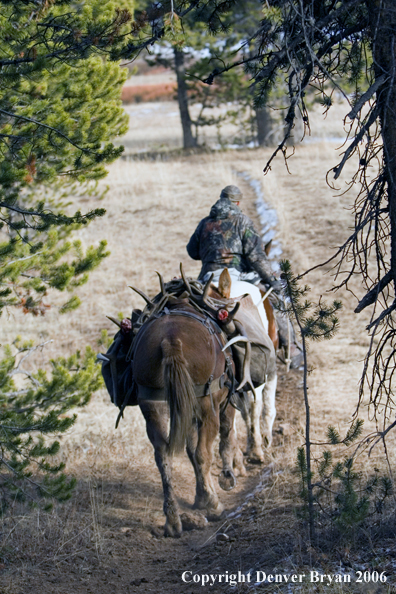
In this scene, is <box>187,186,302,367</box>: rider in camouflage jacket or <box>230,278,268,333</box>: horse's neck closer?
<box>230,278,268,333</box>: horse's neck

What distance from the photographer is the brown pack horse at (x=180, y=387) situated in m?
5.86

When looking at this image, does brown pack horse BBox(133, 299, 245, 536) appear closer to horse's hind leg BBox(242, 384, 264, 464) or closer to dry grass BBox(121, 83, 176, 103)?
horse's hind leg BBox(242, 384, 264, 464)

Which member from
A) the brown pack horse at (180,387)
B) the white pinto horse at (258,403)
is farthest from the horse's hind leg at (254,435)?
the brown pack horse at (180,387)

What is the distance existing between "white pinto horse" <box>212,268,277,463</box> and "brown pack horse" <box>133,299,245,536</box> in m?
1.22

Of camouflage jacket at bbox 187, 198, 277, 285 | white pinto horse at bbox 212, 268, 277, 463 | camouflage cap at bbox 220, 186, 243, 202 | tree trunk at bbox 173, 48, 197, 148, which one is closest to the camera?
white pinto horse at bbox 212, 268, 277, 463

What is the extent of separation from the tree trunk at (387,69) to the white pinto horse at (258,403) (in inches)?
131

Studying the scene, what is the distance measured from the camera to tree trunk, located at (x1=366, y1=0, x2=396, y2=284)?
169 inches

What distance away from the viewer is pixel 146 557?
5.94m

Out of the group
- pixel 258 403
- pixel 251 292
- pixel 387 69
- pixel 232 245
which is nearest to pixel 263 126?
pixel 232 245

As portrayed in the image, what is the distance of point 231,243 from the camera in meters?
8.49

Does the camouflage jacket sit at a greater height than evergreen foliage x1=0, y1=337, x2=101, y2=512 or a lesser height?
greater

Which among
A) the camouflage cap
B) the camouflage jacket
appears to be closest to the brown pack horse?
the camouflage jacket

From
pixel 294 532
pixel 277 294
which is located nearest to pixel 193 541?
pixel 294 532

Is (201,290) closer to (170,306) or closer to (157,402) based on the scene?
(170,306)
